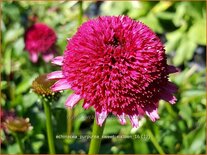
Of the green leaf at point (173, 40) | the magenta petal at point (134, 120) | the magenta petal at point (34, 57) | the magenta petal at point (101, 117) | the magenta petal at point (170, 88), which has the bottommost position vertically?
the green leaf at point (173, 40)

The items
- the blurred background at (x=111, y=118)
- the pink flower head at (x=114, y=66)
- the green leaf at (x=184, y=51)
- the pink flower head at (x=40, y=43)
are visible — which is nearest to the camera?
A: the pink flower head at (x=114, y=66)

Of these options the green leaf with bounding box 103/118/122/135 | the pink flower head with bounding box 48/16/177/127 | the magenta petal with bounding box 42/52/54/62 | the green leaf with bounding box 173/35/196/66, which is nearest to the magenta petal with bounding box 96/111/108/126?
the pink flower head with bounding box 48/16/177/127

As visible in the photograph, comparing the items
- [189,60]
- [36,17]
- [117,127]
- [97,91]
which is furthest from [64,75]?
[189,60]

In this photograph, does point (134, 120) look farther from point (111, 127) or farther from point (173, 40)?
point (173, 40)

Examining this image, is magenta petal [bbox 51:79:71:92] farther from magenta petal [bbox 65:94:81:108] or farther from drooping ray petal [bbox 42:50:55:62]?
drooping ray petal [bbox 42:50:55:62]

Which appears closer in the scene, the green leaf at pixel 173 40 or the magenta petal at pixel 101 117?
the magenta petal at pixel 101 117

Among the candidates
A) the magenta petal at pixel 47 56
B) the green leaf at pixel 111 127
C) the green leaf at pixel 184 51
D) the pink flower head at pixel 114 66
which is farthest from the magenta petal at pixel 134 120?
the green leaf at pixel 184 51

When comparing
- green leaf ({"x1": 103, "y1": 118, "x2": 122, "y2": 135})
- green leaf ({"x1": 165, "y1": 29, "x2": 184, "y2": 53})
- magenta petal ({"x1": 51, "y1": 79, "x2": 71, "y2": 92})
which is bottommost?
green leaf ({"x1": 165, "y1": 29, "x2": 184, "y2": 53})

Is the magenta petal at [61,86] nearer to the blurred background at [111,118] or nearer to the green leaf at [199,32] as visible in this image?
the blurred background at [111,118]

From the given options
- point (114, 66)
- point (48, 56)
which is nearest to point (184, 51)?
point (48, 56)
